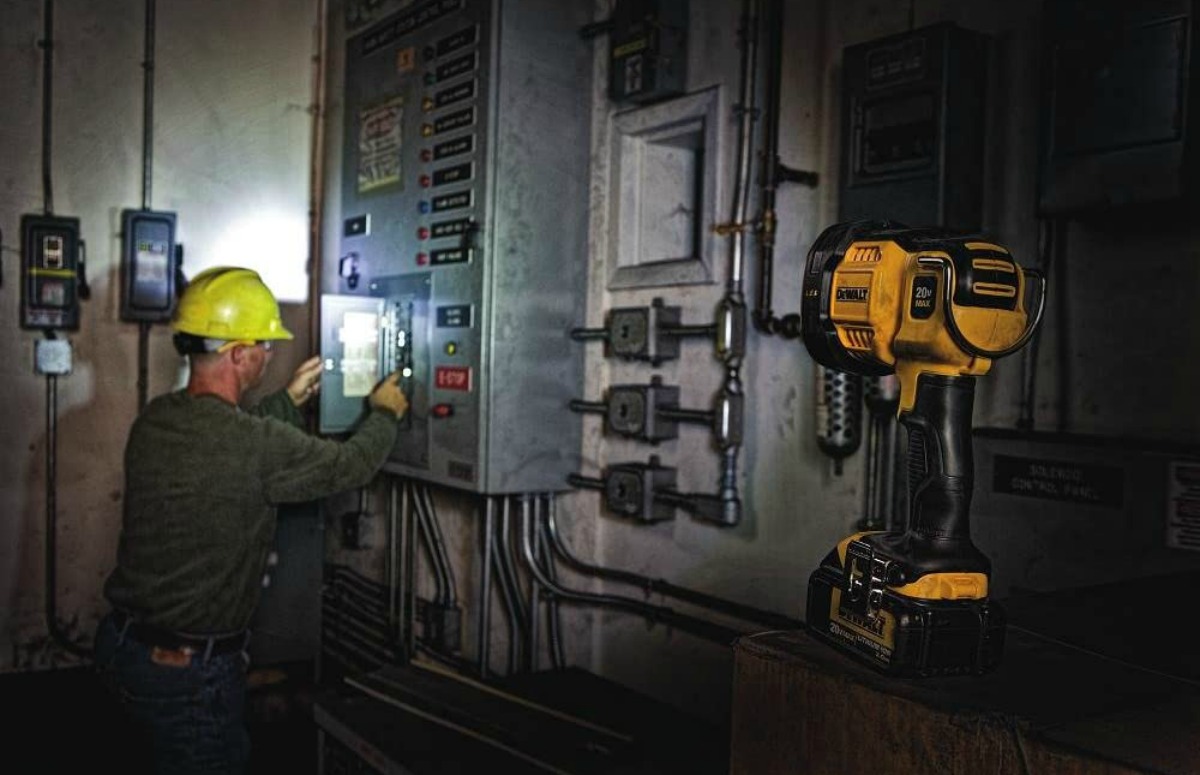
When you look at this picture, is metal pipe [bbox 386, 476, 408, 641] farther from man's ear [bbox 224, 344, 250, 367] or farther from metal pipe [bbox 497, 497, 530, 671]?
man's ear [bbox 224, 344, 250, 367]

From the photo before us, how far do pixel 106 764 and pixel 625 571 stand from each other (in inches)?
67.3

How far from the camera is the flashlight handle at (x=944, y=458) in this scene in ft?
3.61

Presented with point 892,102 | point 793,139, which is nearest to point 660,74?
point 793,139

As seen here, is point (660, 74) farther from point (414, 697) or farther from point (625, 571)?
point (414, 697)

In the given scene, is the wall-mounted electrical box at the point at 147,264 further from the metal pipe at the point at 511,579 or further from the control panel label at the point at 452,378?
the metal pipe at the point at 511,579

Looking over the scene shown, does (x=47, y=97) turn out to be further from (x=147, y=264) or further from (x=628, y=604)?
(x=628, y=604)

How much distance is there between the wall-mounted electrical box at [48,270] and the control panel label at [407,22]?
116 centimetres

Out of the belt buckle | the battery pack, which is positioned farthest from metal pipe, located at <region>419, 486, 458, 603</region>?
the battery pack

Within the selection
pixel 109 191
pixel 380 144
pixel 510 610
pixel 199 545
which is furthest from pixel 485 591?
pixel 109 191

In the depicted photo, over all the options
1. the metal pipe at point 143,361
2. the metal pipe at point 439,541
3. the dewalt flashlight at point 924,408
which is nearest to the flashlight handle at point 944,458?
the dewalt flashlight at point 924,408

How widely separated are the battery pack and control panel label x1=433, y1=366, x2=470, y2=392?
170 cm

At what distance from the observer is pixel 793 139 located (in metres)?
2.22

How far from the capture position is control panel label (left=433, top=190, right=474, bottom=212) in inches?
106

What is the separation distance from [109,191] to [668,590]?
7.77 ft
